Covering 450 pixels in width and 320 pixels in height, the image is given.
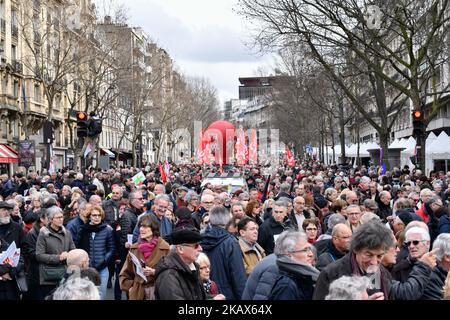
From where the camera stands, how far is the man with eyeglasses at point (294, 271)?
473 centimetres

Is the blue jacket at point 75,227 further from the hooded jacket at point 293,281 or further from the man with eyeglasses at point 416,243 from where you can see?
the hooded jacket at point 293,281

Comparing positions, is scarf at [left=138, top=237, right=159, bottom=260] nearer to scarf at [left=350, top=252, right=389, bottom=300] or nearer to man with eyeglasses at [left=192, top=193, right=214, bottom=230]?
scarf at [left=350, top=252, right=389, bottom=300]

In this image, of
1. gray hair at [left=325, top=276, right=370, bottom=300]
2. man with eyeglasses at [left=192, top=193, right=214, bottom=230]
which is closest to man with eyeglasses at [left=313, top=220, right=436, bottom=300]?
gray hair at [left=325, top=276, right=370, bottom=300]

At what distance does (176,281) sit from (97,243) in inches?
174

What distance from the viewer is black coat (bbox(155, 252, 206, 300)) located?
16.0ft

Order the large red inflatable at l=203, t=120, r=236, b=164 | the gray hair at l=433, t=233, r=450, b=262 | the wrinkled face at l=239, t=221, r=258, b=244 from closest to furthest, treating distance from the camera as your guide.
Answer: the gray hair at l=433, t=233, r=450, b=262 < the wrinkled face at l=239, t=221, r=258, b=244 < the large red inflatable at l=203, t=120, r=236, b=164

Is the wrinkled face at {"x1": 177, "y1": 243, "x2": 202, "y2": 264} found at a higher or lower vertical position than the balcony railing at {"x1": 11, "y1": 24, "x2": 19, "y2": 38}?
lower

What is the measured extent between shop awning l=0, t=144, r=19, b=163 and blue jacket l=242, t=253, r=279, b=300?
36522 mm

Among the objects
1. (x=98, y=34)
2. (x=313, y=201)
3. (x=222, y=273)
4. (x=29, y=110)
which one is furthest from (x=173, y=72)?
(x=222, y=273)

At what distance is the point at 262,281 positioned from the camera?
198 inches

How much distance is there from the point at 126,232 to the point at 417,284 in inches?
226

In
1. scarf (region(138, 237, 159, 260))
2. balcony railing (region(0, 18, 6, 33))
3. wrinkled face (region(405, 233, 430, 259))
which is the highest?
balcony railing (region(0, 18, 6, 33))

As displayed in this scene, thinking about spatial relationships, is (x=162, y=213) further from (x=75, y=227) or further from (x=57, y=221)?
(x=57, y=221)
